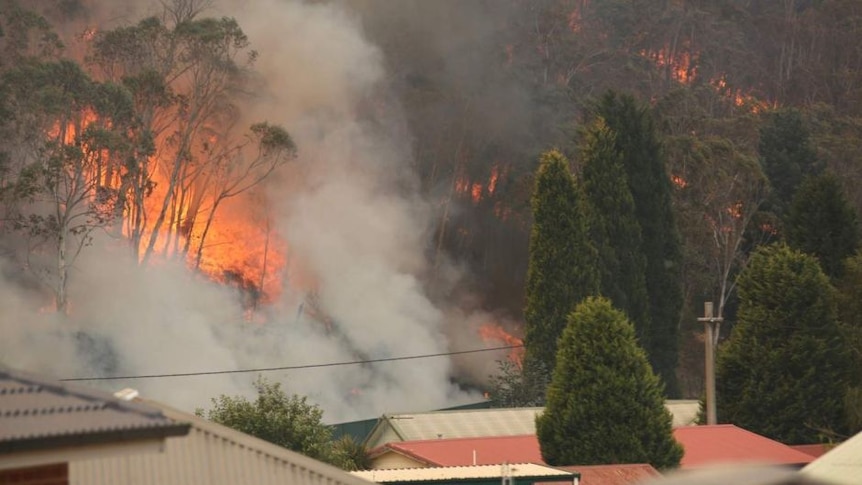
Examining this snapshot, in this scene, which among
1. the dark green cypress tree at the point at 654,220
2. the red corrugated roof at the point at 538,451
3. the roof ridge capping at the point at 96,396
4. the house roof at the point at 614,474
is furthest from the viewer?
the dark green cypress tree at the point at 654,220

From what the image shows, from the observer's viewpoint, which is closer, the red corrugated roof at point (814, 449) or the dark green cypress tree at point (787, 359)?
the red corrugated roof at point (814, 449)

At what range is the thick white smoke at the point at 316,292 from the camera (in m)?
56.8

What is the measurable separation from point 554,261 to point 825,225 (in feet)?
31.8

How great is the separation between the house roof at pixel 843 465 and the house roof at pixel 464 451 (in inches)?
532

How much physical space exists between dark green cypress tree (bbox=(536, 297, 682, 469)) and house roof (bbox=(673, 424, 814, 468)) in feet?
3.51

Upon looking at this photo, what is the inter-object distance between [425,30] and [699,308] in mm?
20084

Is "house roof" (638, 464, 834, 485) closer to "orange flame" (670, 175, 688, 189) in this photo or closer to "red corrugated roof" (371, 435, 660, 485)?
"red corrugated roof" (371, 435, 660, 485)

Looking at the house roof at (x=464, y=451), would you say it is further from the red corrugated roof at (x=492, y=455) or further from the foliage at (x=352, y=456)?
the foliage at (x=352, y=456)

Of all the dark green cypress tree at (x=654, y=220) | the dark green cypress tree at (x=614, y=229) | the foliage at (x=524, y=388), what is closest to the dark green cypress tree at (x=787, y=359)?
the foliage at (x=524, y=388)

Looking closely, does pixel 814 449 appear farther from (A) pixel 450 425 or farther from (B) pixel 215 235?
(B) pixel 215 235

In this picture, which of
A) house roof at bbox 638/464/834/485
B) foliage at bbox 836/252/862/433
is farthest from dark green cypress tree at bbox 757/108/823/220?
house roof at bbox 638/464/834/485

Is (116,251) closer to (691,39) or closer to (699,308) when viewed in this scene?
(699,308)

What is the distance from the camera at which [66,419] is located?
6719mm

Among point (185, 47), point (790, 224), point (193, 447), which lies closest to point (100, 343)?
point (185, 47)
